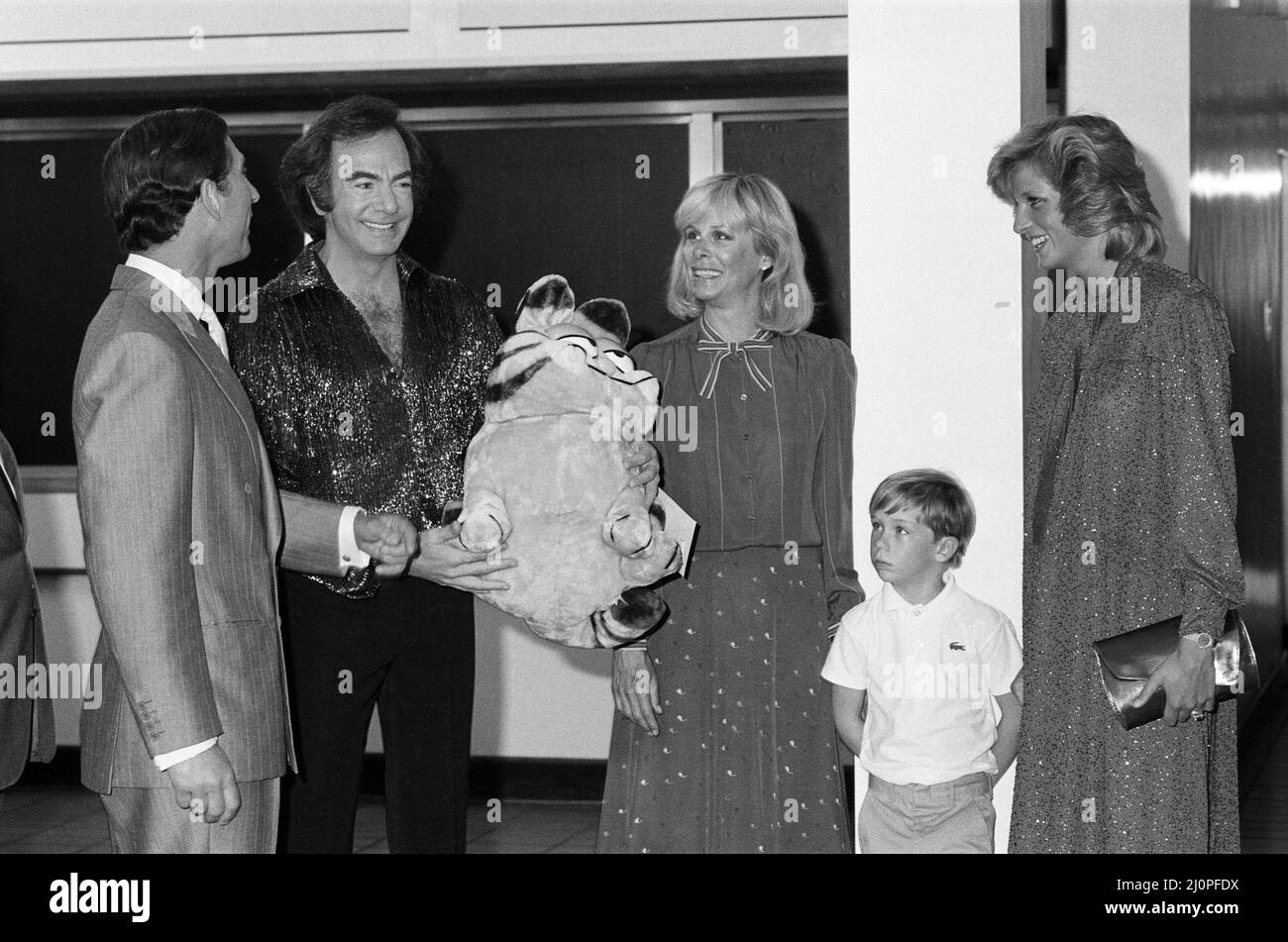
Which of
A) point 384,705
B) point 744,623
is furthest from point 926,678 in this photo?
point 384,705

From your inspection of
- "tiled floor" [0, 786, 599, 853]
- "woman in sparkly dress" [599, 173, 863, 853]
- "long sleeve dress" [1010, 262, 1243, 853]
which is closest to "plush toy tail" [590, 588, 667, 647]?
"woman in sparkly dress" [599, 173, 863, 853]

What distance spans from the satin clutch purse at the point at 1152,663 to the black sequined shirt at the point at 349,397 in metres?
0.97

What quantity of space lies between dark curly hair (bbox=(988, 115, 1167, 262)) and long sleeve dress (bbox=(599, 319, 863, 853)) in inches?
17.8

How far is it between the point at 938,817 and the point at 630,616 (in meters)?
0.56

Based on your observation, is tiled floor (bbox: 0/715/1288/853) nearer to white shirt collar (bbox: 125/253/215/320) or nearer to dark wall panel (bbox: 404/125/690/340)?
dark wall panel (bbox: 404/125/690/340)

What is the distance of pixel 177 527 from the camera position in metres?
1.71

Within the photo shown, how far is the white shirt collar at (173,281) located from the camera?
1819 millimetres

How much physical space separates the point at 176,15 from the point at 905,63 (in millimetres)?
2537

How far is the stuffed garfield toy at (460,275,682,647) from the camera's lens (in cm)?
207

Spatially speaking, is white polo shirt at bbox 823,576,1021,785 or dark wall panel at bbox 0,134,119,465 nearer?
white polo shirt at bbox 823,576,1021,785

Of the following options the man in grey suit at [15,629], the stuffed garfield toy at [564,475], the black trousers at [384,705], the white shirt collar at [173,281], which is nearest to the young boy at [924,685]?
the stuffed garfield toy at [564,475]

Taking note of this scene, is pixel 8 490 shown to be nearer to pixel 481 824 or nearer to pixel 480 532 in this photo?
pixel 480 532
